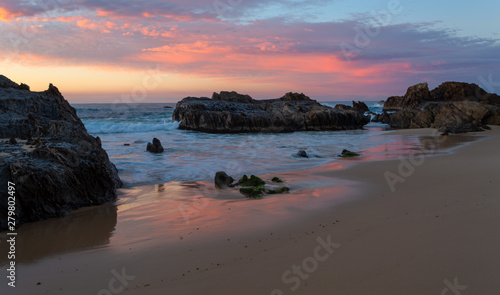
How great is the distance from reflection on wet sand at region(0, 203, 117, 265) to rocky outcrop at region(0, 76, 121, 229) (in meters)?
0.28

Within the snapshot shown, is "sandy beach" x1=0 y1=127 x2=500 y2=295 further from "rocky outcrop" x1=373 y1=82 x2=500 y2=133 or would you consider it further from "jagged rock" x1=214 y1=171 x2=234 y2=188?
"rocky outcrop" x1=373 y1=82 x2=500 y2=133

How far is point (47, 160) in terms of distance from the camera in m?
6.08

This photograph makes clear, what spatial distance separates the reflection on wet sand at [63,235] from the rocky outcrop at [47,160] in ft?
0.92

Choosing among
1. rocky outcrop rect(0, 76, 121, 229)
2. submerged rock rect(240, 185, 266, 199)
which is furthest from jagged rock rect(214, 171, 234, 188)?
rocky outcrop rect(0, 76, 121, 229)

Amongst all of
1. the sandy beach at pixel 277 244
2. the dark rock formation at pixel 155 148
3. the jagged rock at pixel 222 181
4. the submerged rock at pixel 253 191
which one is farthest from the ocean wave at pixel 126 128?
the submerged rock at pixel 253 191

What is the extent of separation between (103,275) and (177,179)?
5734 millimetres

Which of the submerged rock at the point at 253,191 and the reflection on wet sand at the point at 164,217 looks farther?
the submerged rock at the point at 253,191

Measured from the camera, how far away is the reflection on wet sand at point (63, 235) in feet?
14.3

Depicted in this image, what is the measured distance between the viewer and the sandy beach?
11.0ft

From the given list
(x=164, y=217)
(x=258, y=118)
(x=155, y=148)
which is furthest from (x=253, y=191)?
(x=258, y=118)

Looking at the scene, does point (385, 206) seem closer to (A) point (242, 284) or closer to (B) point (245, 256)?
(B) point (245, 256)

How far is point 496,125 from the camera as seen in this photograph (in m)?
28.8

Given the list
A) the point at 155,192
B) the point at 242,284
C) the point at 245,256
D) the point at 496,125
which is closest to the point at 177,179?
the point at 155,192

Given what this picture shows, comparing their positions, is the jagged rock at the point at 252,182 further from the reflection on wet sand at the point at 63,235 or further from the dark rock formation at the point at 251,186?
the reflection on wet sand at the point at 63,235
